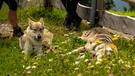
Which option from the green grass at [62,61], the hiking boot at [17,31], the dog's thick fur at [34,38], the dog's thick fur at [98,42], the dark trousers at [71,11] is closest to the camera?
the green grass at [62,61]

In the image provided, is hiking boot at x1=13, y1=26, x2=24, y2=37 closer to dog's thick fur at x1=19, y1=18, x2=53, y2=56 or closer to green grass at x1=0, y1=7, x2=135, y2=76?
green grass at x1=0, y1=7, x2=135, y2=76

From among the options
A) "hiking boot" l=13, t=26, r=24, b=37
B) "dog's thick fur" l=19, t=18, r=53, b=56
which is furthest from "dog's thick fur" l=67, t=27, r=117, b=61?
"hiking boot" l=13, t=26, r=24, b=37

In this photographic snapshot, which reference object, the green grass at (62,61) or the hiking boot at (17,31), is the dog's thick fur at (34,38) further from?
the hiking boot at (17,31)

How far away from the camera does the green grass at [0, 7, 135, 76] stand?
195 inches

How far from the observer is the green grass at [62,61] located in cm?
495

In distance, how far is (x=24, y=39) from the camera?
8391 millimetres

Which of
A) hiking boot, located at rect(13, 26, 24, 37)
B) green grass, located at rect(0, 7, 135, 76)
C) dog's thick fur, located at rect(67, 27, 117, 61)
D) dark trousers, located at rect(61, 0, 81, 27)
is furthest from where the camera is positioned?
dark trousers, located at rect(61, 0, 81, 27)

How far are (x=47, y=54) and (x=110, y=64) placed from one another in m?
2.55

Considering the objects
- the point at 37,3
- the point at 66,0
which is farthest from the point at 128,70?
the point at 37,3

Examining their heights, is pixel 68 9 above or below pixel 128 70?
below

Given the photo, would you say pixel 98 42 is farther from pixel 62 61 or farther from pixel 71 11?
pixel 71 11

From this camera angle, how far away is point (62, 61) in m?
5.70

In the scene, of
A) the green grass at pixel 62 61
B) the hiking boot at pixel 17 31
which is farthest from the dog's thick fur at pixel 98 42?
the hiking boot at pixel 17 31

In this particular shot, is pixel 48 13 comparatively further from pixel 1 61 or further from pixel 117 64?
pixel 117 64
